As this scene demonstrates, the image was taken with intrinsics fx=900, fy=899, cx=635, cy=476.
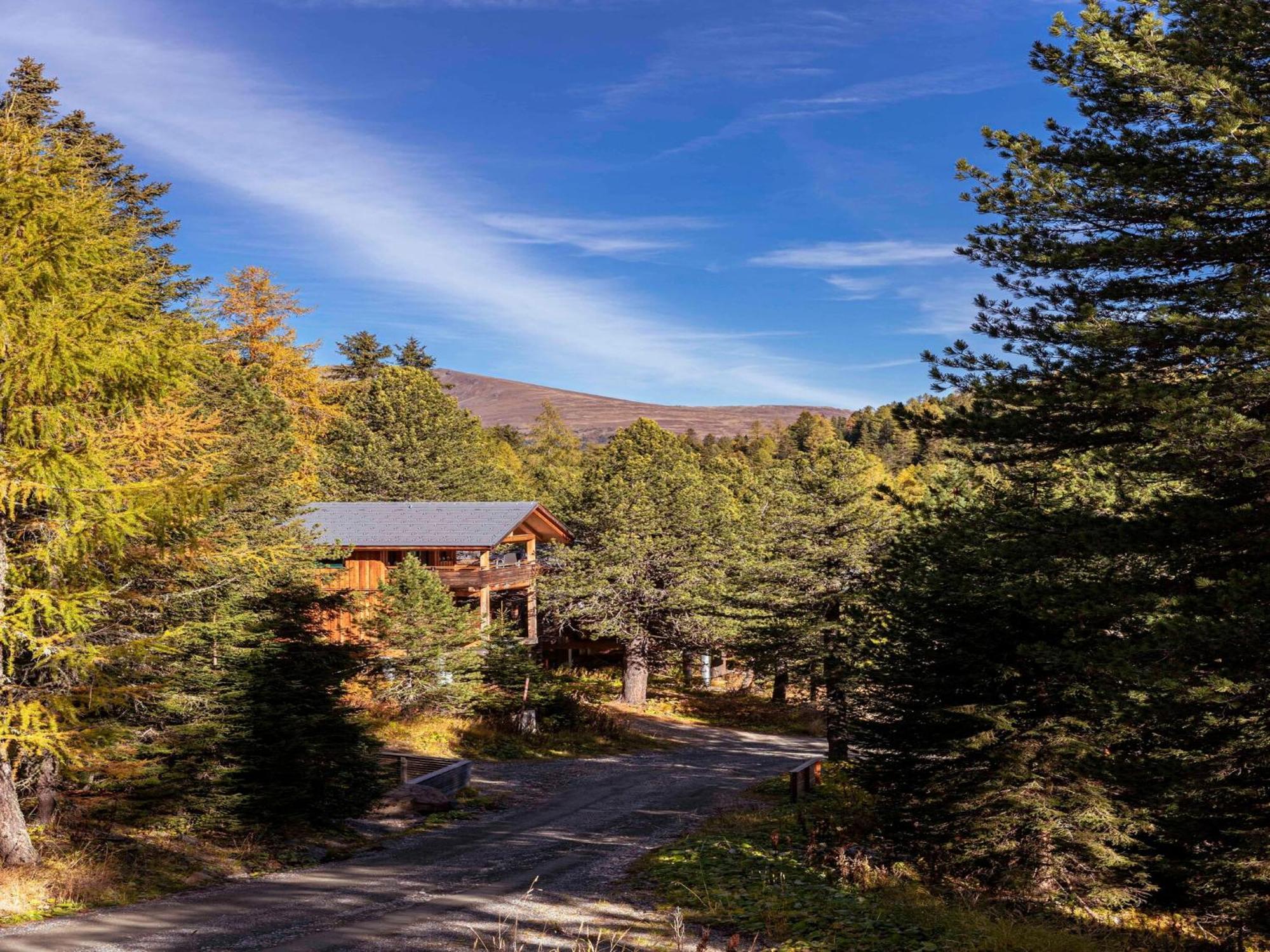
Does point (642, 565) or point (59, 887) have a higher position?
point (642, 565)

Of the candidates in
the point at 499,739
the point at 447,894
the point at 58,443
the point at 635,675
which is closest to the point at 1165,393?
the point at 447,894

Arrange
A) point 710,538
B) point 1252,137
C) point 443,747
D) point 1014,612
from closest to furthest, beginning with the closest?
point 1252,137, point 1014,612, point 443,747, point 710,538

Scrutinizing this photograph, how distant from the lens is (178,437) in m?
15.4

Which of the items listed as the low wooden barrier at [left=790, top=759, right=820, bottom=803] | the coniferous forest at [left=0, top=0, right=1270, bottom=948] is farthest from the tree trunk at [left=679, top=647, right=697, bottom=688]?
the coniferous forest at [left=0, top=0, right=1270, bottom=948]

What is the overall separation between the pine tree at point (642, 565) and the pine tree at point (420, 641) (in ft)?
33.2

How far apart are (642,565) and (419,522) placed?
10078 mm

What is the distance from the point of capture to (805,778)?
2245 cm

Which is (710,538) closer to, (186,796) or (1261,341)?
(186,796)

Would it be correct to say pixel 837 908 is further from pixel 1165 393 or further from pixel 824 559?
pixel 824 559

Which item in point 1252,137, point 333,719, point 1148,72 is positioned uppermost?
point 1148,72

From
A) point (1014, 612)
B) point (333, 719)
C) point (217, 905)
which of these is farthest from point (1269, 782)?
point (333, 719)

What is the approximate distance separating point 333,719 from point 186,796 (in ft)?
10.3

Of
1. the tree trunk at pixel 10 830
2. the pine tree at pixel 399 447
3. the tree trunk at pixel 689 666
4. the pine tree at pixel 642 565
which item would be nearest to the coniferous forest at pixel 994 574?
the tree trunk at pixel 10 830

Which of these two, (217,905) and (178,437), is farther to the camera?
(178,437)
